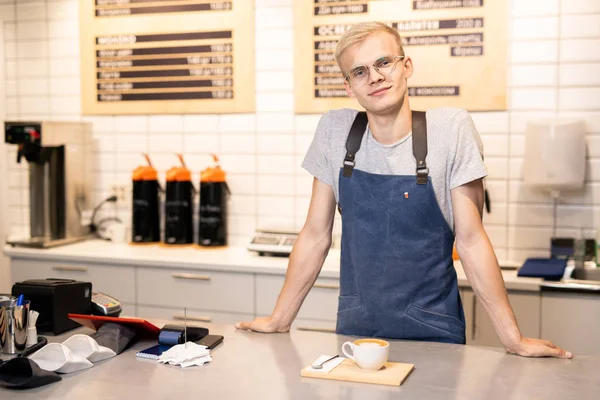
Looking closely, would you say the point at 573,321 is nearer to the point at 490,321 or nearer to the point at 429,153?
the point at 490,321

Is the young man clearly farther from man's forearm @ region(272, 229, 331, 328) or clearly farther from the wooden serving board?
the wooden serving board

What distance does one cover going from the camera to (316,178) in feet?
7.53

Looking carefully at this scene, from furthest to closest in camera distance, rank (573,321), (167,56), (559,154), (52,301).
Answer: (167,56)
(559,154)
(573,321)
(52,301)

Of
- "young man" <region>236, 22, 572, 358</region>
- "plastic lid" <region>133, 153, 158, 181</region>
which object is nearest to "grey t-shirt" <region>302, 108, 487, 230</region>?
"young man" <region>236, 22, 572, 358</region>

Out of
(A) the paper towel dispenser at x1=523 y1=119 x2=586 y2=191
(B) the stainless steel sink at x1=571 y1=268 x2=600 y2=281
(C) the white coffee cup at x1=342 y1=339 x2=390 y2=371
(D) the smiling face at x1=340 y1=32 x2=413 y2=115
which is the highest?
(D) the smiling face at x1=340 y1=32 x2=413 y2=115

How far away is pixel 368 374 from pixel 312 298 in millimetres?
1732

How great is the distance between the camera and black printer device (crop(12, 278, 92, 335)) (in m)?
2.08

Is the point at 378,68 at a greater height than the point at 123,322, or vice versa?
the point at 378,68

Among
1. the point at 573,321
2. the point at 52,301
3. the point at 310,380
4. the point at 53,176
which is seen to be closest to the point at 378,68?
the point at 310,380

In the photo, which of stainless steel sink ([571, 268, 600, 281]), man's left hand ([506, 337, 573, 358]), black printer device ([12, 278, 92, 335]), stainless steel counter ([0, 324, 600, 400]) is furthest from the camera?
stainless steel sink ([571, 268, 600, 281])

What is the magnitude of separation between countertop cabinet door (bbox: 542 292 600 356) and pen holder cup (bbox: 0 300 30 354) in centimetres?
208

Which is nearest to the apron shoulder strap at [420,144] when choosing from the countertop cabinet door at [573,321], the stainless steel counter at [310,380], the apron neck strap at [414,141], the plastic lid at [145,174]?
the apron neck strap at [414,141]

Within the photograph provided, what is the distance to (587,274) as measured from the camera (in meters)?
3.26

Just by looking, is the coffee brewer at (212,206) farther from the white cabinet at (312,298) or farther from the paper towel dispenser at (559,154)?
the paper towel dispenser at (559,154)
